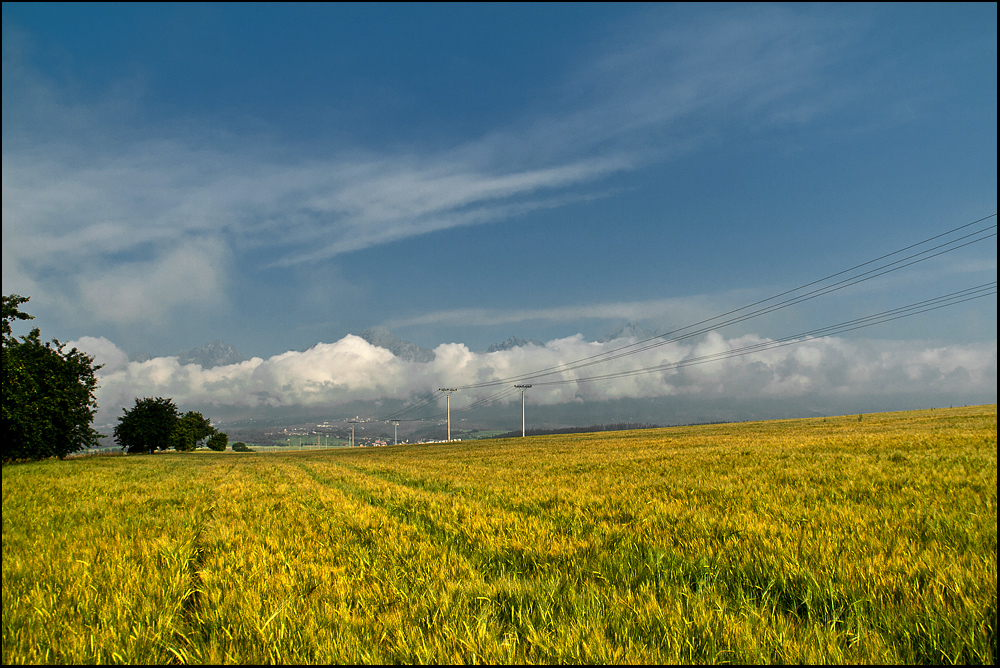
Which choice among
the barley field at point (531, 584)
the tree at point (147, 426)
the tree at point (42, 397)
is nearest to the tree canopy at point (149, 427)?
the tree at point (147, 426)

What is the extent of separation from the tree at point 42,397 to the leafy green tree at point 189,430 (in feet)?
205

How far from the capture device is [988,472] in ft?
32.8

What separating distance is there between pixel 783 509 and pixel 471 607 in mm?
5666

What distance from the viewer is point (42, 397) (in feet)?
133

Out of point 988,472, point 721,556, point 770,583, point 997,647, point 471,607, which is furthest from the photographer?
point 988,472

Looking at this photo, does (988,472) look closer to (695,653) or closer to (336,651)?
(695,653)

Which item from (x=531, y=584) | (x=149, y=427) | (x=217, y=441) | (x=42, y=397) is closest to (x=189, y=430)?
(x=149, y=427)

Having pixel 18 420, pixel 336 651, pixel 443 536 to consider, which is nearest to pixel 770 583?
pixel 336 651

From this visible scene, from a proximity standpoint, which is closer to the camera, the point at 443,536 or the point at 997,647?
the point at 997,647

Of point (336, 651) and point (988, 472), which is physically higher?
point (336, 651)

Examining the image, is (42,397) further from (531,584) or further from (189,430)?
(189,430)

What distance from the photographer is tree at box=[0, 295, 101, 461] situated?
123 ft

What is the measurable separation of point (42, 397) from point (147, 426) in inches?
2653

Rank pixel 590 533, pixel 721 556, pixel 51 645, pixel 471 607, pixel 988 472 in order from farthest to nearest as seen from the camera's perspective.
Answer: pixel 988 472, pixel 590 533, pixel 721 556, pixel 471 607, pixel 51 645
